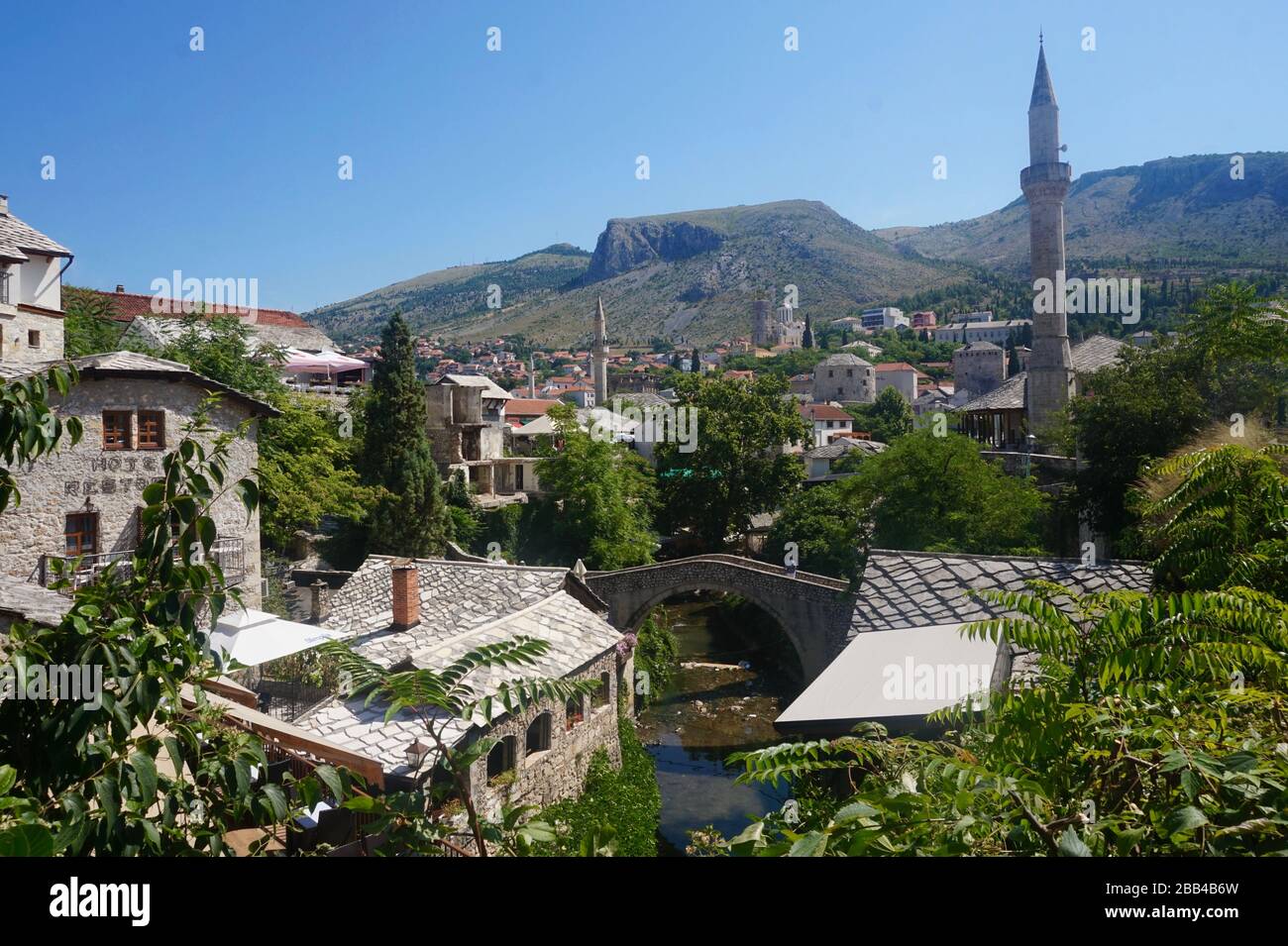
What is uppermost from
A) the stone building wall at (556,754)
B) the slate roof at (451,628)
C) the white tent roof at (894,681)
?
the white tent roof at (894,681)

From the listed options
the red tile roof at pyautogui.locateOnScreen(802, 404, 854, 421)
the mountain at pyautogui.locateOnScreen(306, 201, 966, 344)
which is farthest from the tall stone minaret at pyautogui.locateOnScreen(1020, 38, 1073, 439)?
the mountain at pyautogui.locateOnScreen(306, 201, 966, 344)

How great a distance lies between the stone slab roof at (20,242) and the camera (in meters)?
18.0

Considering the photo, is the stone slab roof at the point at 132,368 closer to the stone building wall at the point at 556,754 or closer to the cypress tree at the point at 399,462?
the stone building wall at the point at 556,754

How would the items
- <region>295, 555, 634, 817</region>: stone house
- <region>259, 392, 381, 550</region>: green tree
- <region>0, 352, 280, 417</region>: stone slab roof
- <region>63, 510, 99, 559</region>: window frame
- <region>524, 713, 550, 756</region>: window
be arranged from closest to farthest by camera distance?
1. <region>295, 555, 634, 817</region>: stone house
2. <region>524, 713, 550, 756</region>: window
3. <region>0, 352, 280, 417</region>: stone slab roof
4. <region>63, 510, 99, 559</region>: window frame
5. <region>259, 392, 381, 550</region>: green tree

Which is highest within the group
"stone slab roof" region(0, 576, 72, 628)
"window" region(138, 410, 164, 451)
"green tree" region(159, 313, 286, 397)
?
"green tree" region(159, 313, 286, 397)

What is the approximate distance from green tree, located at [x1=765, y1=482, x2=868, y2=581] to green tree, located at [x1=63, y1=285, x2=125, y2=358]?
20621mm

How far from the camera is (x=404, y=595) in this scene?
55.6ft

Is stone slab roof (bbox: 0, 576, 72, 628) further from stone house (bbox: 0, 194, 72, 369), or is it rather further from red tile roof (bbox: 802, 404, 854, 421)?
red tile roof (bbox: 802, 404, 854, 421)

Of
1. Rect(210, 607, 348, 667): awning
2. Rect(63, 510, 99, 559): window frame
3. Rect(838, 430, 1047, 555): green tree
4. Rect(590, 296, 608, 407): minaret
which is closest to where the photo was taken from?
Rect(210, 607, 348, 667): awning

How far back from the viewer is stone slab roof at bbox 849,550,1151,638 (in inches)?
385

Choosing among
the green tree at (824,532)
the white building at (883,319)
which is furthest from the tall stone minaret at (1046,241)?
the white building at (883,319)

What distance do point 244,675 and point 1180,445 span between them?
62.8 feet

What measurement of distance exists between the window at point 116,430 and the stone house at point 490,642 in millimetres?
4653
